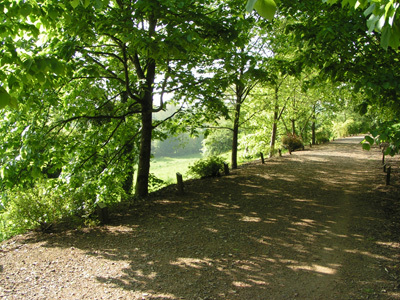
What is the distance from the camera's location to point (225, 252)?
19.0 feet

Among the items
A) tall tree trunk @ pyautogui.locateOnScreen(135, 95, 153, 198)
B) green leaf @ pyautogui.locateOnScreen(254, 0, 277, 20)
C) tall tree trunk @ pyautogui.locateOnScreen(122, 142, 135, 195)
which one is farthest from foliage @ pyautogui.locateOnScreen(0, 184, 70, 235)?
green leaf @ pyautogui.locateOnScreen(254, 0, 277, 20)

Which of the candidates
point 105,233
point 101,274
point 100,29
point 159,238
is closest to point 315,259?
point 159,238

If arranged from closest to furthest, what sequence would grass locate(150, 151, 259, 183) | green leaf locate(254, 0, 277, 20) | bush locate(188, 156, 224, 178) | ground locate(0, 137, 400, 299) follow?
green leaf locate(254, 0, 277, 20)
ground locate(0, 137, 400, 299)
bush locate(188, 156, 224, 178)
grass locate(150, 151, 259, 183)

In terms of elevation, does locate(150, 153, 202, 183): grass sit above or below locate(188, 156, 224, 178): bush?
below

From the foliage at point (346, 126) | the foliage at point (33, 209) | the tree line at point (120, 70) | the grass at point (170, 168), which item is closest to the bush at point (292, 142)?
the grass at point (170, 168)

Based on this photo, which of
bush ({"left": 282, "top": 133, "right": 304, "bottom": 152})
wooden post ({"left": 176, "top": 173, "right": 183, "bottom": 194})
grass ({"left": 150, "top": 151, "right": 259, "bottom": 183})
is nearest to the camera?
wooden post ({"left": 176, "top": 173, "right": 183, "bottom": 194})

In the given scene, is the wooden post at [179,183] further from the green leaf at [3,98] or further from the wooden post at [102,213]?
the green leaf at [3,98]

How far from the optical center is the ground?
4594 mm

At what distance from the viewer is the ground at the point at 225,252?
15.1ft

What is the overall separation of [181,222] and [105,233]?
6.18 ft

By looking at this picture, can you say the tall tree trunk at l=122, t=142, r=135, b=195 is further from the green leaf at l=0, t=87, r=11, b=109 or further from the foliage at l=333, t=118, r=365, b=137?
the foliage at l=333, t=118, r=365, b=137

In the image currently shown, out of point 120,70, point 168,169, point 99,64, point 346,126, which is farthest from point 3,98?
point 346,126

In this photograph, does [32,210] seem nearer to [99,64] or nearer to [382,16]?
[99,64]

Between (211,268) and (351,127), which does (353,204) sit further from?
(351,127)
